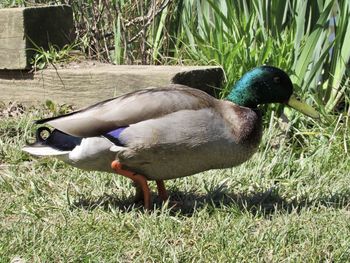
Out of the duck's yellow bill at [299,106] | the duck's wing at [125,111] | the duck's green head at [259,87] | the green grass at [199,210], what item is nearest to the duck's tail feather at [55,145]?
the duck's wing at [125,111]

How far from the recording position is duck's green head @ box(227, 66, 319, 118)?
5.27 metres

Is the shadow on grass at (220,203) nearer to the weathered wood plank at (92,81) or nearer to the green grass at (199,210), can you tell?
the green grass at (199,210)

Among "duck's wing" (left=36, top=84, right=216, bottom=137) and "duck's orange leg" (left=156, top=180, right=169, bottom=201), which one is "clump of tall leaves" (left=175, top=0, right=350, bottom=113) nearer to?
"duck's orange leg" (left=156, top=180, right=169, bottom=201)

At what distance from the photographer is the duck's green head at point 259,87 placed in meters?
5.27

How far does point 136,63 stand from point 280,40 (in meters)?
1.32

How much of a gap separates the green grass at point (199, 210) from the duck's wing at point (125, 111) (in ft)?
1.54

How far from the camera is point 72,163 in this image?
16.5 feet

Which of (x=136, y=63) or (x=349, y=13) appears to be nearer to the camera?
(x=349, y=13)

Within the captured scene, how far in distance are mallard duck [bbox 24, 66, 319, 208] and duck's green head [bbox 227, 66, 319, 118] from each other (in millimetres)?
135

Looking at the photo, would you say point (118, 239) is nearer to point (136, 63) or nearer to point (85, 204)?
point (85, 204)

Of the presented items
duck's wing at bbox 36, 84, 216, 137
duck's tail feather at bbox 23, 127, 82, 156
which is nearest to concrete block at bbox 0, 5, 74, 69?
duck's tail feather at bbox 23, 127, 82, 156

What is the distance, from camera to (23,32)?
7.32 m

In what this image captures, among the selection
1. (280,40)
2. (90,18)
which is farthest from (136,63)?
(280,40)

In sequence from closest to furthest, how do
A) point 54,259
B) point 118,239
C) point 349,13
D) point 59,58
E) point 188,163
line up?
point 54,259 < point 118,239 < point 188,163 < point 349,13 < point 59,58
